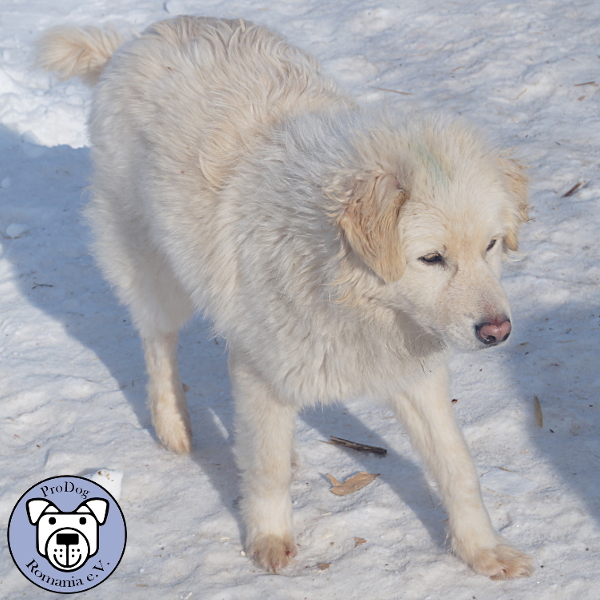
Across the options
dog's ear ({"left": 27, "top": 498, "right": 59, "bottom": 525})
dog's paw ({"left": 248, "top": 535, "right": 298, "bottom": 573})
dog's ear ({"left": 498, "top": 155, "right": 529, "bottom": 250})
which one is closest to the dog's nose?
dog's ear ({"left": 498, "top": 155, "right": 529, "bottom": 250})

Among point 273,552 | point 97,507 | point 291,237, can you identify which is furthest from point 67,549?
point 291,237

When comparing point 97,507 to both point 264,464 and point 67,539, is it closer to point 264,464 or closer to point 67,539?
point 67,539

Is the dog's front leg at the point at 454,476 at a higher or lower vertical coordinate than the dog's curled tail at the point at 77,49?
lower

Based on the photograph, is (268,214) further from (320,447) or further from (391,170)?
(320,447)

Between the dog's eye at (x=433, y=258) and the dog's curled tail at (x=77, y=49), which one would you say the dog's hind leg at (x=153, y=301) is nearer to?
the dog's curled tail at (x=77, y=49)

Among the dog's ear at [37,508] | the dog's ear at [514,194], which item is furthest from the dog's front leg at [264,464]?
the dog's ear at [514,194]

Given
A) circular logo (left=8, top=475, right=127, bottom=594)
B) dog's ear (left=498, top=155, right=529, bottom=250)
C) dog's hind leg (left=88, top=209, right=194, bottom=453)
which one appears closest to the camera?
dog's ear (left=498, top=155, right=529, bottom=250)

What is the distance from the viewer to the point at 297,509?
139 inches

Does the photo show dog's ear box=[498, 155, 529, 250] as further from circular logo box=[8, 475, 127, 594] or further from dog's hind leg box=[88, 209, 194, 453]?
circular logo box=[8, 475, 127, 594]

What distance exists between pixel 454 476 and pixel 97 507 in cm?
165

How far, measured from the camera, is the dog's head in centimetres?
253

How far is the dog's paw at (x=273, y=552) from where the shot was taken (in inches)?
124

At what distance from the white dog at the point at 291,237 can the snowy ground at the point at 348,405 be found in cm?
20

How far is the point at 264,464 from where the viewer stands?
319 centimetres
